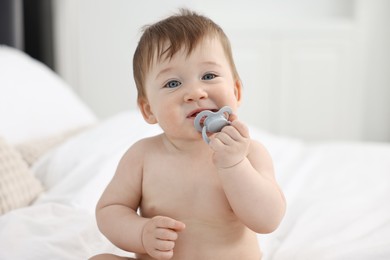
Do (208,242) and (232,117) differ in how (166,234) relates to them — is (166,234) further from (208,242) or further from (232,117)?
(232,117)

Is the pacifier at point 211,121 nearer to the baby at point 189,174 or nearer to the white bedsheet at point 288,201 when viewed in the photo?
the baby at point 189,174

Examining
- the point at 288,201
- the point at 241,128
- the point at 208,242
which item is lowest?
the point at 288,201

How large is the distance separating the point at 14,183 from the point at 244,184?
78 centimetres

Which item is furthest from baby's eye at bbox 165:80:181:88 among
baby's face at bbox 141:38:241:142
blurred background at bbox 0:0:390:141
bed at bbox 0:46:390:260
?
blurred background at bbox 0:0:390:141

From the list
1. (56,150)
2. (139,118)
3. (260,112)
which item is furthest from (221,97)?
(260,112)

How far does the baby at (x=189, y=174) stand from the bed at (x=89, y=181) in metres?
0.21

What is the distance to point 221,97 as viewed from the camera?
0.94 metres

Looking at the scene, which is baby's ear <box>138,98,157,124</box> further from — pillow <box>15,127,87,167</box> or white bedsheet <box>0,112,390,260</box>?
pillow <box>15,127,87,167</box>

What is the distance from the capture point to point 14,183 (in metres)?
1.42

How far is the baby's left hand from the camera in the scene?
34.1 inches

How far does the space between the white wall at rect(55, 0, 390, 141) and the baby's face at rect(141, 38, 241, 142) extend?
2.58 meters

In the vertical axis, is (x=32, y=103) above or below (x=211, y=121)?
below

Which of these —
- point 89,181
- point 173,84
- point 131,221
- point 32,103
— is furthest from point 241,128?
point 32,103

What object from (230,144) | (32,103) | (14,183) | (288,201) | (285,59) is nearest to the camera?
(230,144)
